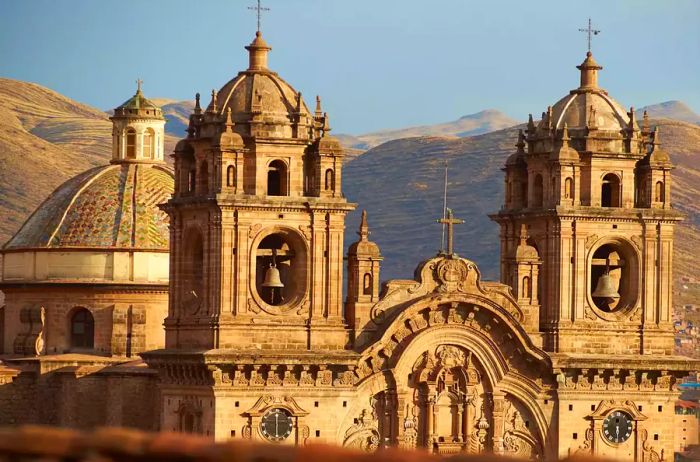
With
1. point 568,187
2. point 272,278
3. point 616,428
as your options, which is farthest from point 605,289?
point 272,278

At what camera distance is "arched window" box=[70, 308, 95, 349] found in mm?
62594

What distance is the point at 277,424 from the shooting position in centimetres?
5006

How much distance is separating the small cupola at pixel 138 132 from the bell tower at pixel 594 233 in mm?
16229

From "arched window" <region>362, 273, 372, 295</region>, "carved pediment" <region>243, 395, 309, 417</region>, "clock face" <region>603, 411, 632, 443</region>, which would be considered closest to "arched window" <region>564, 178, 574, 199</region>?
"clock face" <region>603, 411, 632, 443</region>

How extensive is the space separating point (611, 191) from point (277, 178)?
9.79m

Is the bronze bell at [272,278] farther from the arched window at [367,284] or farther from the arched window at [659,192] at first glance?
the arched window at [659,192]

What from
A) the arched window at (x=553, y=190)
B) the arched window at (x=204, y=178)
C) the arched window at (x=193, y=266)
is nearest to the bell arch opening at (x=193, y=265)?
the arched window at (x=193, y=266)

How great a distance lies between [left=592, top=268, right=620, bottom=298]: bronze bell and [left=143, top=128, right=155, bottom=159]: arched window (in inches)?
740

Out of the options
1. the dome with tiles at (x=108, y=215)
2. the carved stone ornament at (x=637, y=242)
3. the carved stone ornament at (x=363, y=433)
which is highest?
the dome with tiles at (x=108, y=215)

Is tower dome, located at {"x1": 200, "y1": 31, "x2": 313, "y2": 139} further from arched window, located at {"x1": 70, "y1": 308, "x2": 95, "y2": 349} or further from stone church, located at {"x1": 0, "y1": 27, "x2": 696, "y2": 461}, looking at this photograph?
arched window, located at {"x1": 70, "y1": 308, "x2": 95, "y2": 349}

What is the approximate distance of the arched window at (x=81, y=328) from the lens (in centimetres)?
6259

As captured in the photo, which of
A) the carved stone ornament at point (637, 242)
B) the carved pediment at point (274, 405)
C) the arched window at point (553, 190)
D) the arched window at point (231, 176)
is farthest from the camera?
the carved stone ornament at point (637, 242)

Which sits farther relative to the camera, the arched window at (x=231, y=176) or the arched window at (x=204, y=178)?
the arched window at (x=204, y=178)

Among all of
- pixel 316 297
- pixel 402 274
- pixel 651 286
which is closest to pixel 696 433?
pixel 651 286
